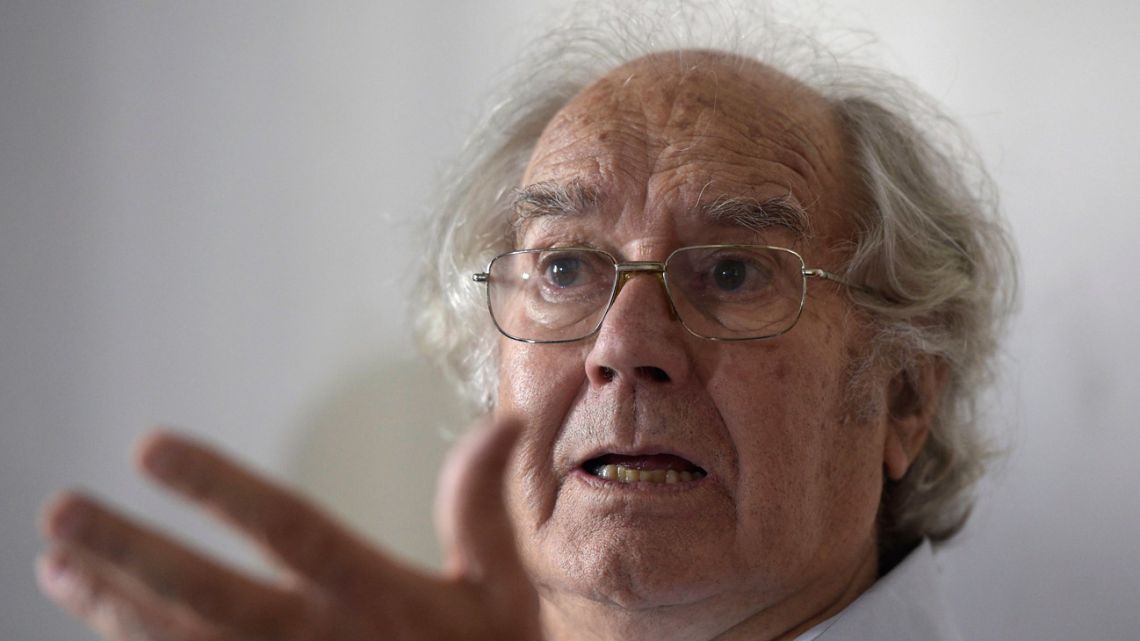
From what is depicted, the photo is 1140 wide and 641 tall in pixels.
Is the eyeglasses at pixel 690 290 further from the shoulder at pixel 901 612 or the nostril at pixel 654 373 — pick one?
the shoulder at pixel 901 612

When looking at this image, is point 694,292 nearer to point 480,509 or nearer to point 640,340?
point 640,340

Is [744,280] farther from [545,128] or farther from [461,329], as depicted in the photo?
[461,329]

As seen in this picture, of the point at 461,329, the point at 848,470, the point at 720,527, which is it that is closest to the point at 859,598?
the point at 848,470

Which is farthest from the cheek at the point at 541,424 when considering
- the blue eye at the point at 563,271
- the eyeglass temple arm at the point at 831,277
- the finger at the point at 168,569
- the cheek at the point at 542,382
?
the finger at the point at 168,569

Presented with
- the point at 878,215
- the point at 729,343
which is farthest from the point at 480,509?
the point at 878,215

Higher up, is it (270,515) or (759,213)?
(759,213)

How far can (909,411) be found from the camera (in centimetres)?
155

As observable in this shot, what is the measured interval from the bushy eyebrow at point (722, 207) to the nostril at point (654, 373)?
23 centimetres

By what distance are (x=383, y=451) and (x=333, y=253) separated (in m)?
0.45

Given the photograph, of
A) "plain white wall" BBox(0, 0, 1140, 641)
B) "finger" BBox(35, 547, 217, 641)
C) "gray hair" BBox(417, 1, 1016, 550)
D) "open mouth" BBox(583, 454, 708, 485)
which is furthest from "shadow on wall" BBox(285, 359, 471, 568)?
"finger" BBox(35, 547, 217, 641)

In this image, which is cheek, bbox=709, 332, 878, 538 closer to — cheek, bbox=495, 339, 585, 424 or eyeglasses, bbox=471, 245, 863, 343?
eyeglasses, bbox=471, 245, 863, 343

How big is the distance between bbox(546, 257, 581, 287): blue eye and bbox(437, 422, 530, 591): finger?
0.65 m

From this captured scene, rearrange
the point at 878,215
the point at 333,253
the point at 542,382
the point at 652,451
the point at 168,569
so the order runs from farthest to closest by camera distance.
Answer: the point at 333,253, the point at 878,215, the point at 542,382, the point at 652,451, the point at 168,569

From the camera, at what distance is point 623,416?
4.21 feet
